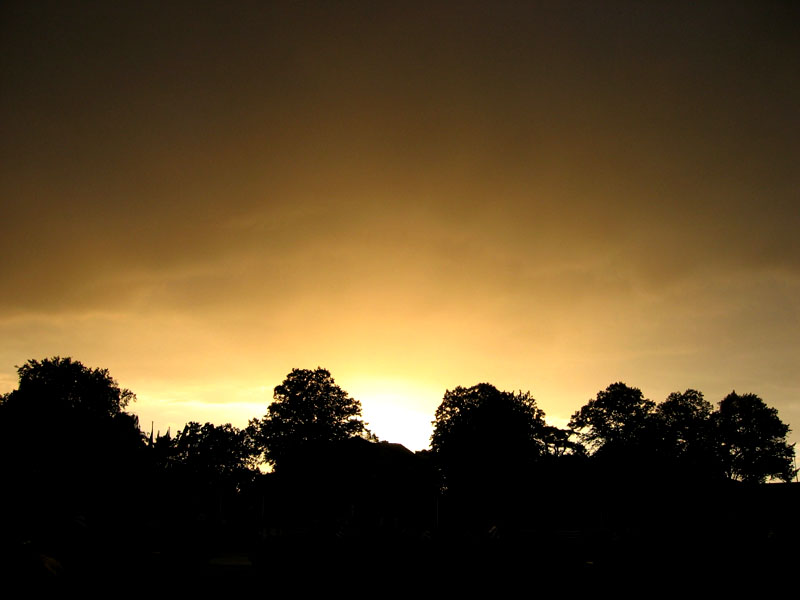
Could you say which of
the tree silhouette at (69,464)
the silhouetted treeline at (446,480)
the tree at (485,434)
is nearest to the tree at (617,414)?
the silhouetted treeline at (446,480)

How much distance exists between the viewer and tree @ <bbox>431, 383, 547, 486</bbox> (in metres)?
62.8

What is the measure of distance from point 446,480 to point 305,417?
61.1 ft

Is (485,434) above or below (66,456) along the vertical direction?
above

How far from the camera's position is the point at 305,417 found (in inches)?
2702

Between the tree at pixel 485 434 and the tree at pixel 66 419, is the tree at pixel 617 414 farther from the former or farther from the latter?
the tree at pixel 66 419

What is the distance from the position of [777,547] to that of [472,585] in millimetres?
10301

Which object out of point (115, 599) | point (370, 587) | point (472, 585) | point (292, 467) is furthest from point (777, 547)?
point (292, 467)

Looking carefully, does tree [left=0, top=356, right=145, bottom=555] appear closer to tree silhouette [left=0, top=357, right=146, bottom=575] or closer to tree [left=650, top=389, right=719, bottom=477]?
tree silhouette [left=0, top=357, right=146, bottom=575]

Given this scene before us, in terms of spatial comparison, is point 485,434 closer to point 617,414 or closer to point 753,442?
point 617,414

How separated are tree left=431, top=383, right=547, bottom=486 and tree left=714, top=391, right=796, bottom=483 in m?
34.9

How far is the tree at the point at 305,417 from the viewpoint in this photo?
67.8 metres

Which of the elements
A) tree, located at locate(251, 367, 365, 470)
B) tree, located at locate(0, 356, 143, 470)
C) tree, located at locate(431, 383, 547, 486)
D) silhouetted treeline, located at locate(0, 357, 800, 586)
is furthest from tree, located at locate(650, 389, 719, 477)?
tree, located at locate(0, 356, 143, 470)

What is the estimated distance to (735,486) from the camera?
63375 millimetres

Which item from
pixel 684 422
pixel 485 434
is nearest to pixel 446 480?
pixel 485 434
